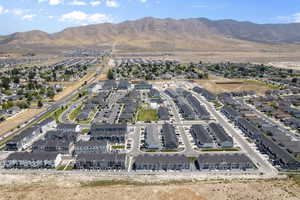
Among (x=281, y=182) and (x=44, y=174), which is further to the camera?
Answer: (x=44, y=174)

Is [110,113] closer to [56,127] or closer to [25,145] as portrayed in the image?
[56,127]

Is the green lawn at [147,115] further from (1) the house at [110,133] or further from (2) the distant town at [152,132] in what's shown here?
(1) the house at [110,133]

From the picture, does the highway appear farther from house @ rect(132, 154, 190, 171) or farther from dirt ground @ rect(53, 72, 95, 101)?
house @ rect(132, 154, 190, 171)

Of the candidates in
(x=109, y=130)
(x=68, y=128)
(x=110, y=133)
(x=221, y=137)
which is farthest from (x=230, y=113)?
(x=68, y=128)

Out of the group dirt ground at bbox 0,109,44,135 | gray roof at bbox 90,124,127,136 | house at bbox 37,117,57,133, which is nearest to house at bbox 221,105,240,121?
gray roof at bbox 90,124,127,136

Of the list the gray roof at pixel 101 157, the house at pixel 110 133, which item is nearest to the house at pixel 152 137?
the house at pixel 110 133

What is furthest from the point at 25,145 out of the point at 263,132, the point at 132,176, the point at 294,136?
the point at 294,136

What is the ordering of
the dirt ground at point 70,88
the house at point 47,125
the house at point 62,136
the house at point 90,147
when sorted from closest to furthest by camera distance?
the house at point 90,147, the house at point 62,136, the house at point 47,125, the dirt ground at point 70,88
